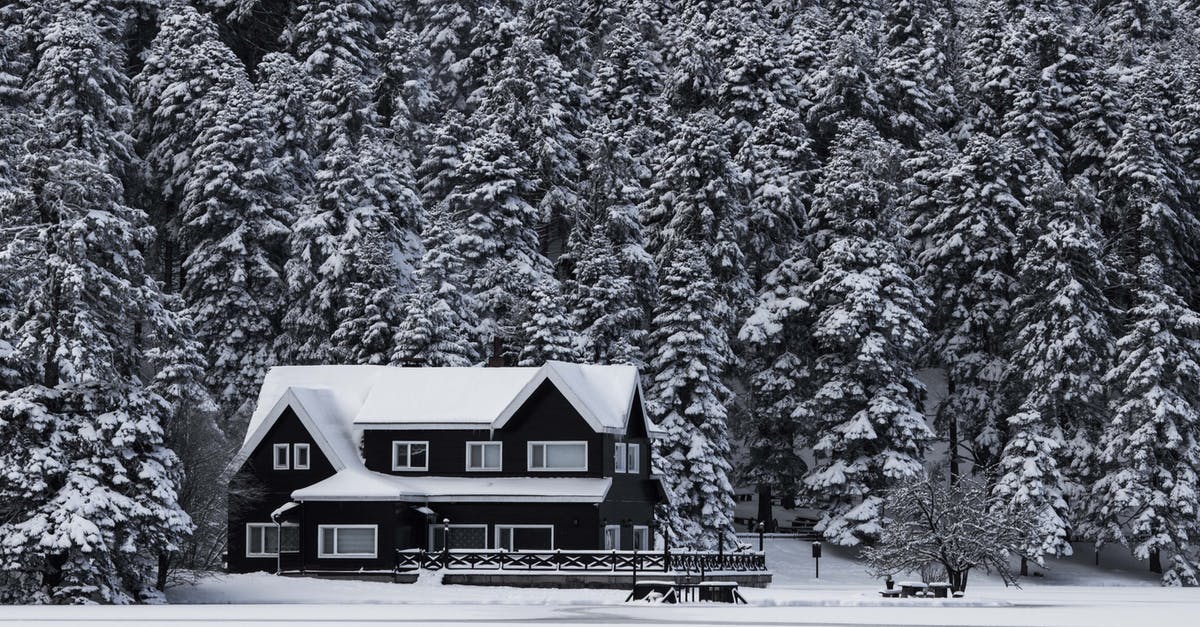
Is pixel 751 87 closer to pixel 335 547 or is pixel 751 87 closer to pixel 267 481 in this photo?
pixel 267 481

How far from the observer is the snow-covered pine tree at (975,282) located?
8156 centimetres

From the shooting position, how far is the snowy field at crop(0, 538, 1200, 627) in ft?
123

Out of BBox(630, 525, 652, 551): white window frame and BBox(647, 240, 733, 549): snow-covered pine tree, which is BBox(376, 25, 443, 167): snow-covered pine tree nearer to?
BBox(647, 240, 733, 549): snow-covered pine tree

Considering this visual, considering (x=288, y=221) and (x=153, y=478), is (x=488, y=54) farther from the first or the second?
(x=153, y=478)

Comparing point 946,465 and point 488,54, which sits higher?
point 488,54

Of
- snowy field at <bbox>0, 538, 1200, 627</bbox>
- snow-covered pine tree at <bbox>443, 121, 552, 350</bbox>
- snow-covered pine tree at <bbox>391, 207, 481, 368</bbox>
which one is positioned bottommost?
snowy field at <bbox>0, 538, 1200, 627</bbox>

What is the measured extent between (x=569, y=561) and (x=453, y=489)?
6.32 metres

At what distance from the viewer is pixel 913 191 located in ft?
298

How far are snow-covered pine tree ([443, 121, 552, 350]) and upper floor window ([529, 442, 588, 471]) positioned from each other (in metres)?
14.6

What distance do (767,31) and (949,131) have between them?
40.0 feet

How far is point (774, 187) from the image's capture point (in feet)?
277

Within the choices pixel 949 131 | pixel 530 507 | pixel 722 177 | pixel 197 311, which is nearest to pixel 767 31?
pixel 949 131

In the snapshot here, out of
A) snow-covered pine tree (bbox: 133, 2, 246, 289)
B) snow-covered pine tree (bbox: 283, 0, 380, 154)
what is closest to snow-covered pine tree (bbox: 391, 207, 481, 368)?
snow-covered pine tree (bbox: 283, 0, 380, 154)

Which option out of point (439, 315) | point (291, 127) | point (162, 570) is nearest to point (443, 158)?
point (291, 127)
